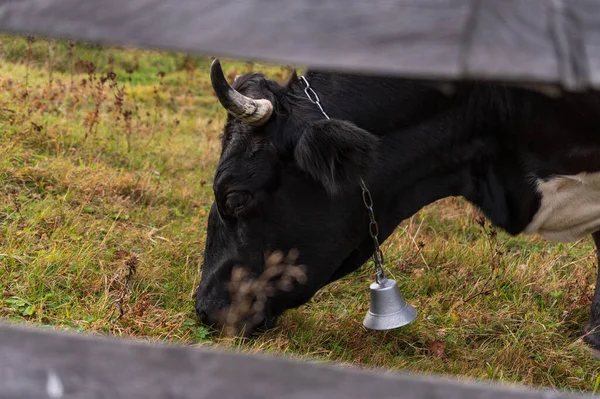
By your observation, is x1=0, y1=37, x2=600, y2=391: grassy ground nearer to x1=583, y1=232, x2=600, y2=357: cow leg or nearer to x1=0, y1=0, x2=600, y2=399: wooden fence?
x1=583, y1=232, x2=600, y2=357: cow leg

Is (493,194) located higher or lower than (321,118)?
lower

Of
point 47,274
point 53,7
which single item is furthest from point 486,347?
point 53,7

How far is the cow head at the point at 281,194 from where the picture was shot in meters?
3.27

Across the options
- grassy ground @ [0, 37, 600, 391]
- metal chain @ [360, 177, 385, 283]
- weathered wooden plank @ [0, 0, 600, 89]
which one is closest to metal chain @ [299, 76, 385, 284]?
metal chain @ [360, 177, 385, 283]

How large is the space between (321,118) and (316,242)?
1.98 ft

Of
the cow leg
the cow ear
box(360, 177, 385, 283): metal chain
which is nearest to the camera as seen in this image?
the cow ear

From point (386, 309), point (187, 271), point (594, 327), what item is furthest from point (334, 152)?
point (594, 327)

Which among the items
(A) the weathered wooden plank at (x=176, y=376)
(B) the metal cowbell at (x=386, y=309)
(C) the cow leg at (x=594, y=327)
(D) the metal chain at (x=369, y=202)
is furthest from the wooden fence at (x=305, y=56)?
(C) the cow leg at (x=594, y=327)

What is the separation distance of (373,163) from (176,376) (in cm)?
231

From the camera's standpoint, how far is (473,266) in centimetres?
451

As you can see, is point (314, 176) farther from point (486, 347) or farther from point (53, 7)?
point (53, 7)

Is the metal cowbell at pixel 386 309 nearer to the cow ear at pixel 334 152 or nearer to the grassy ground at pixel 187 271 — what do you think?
the grassy ground at pixel 187 271

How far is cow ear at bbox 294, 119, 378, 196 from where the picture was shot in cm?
317

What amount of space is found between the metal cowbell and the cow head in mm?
249
